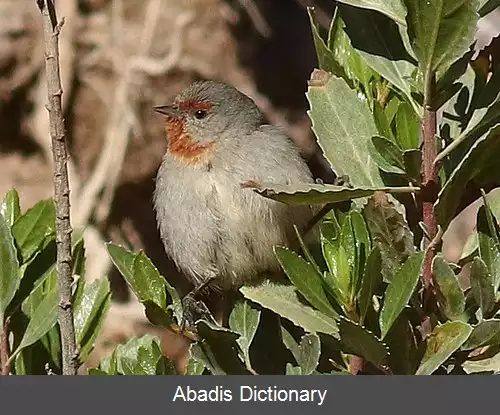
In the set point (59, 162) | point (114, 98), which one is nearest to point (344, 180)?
point (59, 162)

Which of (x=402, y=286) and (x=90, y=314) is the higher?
(x=402, y=286)

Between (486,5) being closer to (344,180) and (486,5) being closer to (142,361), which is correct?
(344,180)

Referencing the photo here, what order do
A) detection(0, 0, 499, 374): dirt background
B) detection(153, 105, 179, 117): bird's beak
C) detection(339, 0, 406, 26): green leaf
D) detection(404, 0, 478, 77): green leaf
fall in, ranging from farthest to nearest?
detection(0, 0, 499, 374): dirt background < detection(153, 105, 179, 117): bird's beak < detection(339, 0, 406, 26): green leaf < detection(404, 0, 478, 77): green leaf

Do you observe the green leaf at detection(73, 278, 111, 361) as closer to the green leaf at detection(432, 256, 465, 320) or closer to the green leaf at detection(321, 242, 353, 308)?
the green leaf at detection(321, 242, 353, 308)

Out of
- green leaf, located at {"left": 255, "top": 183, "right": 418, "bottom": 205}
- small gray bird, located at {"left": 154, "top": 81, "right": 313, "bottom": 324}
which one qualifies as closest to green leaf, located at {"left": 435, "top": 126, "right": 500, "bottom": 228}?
green leaf, located at {"left": 255, "top": 183, "right": 418, "bottom": 205}
